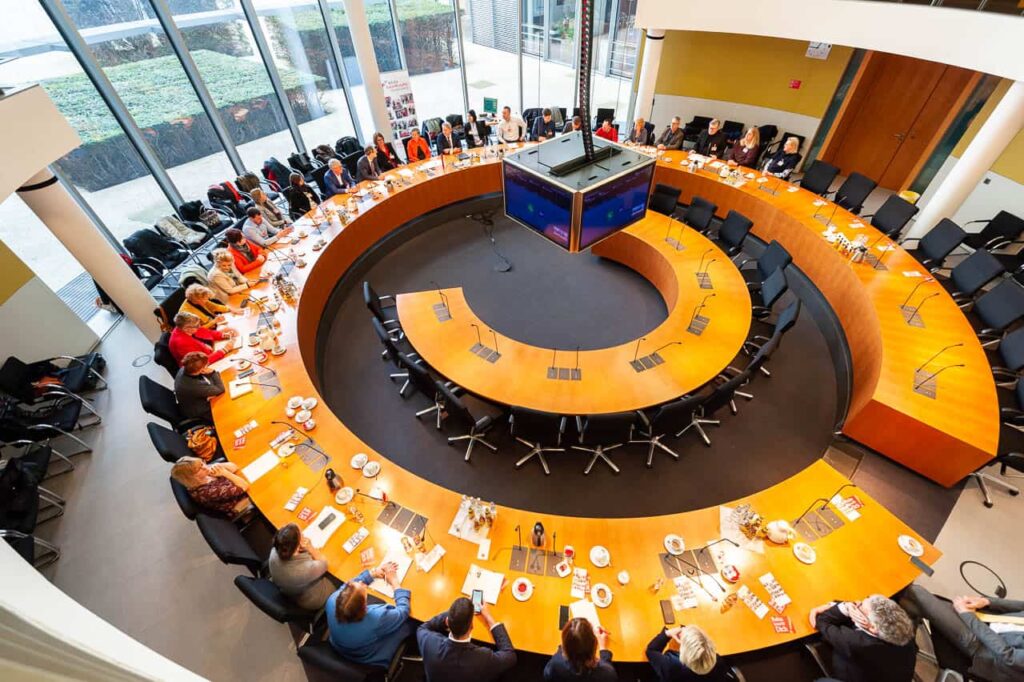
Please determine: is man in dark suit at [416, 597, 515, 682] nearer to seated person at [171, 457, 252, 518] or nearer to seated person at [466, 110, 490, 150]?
seated person at [171, 457, 252, 518]

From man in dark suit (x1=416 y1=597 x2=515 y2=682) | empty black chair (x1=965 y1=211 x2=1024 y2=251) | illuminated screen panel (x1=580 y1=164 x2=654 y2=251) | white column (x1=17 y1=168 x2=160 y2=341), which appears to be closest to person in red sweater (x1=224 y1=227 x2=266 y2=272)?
white column (x1=17 y1=168 x2=160 y2=341)

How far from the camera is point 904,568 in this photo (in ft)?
11.0

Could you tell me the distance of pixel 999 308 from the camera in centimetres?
550

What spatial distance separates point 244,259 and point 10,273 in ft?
9.00

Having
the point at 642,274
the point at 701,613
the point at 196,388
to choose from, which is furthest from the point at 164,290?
the point at 701,613

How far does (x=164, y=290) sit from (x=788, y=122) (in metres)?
13.8

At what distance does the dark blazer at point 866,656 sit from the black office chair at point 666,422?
2.02 metres

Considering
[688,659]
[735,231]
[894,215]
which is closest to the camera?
[688,659]

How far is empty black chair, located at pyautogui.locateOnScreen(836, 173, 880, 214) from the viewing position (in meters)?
7.59

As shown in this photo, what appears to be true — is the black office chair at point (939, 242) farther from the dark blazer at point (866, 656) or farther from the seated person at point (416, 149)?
the seated person at point (416, 149)

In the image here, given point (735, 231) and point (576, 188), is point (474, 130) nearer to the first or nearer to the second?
point (735, 231)

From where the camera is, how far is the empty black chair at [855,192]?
7594mm

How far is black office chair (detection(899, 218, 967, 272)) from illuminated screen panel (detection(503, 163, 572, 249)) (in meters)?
5.89

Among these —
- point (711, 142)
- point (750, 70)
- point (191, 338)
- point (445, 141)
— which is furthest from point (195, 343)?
point (750, 70)
